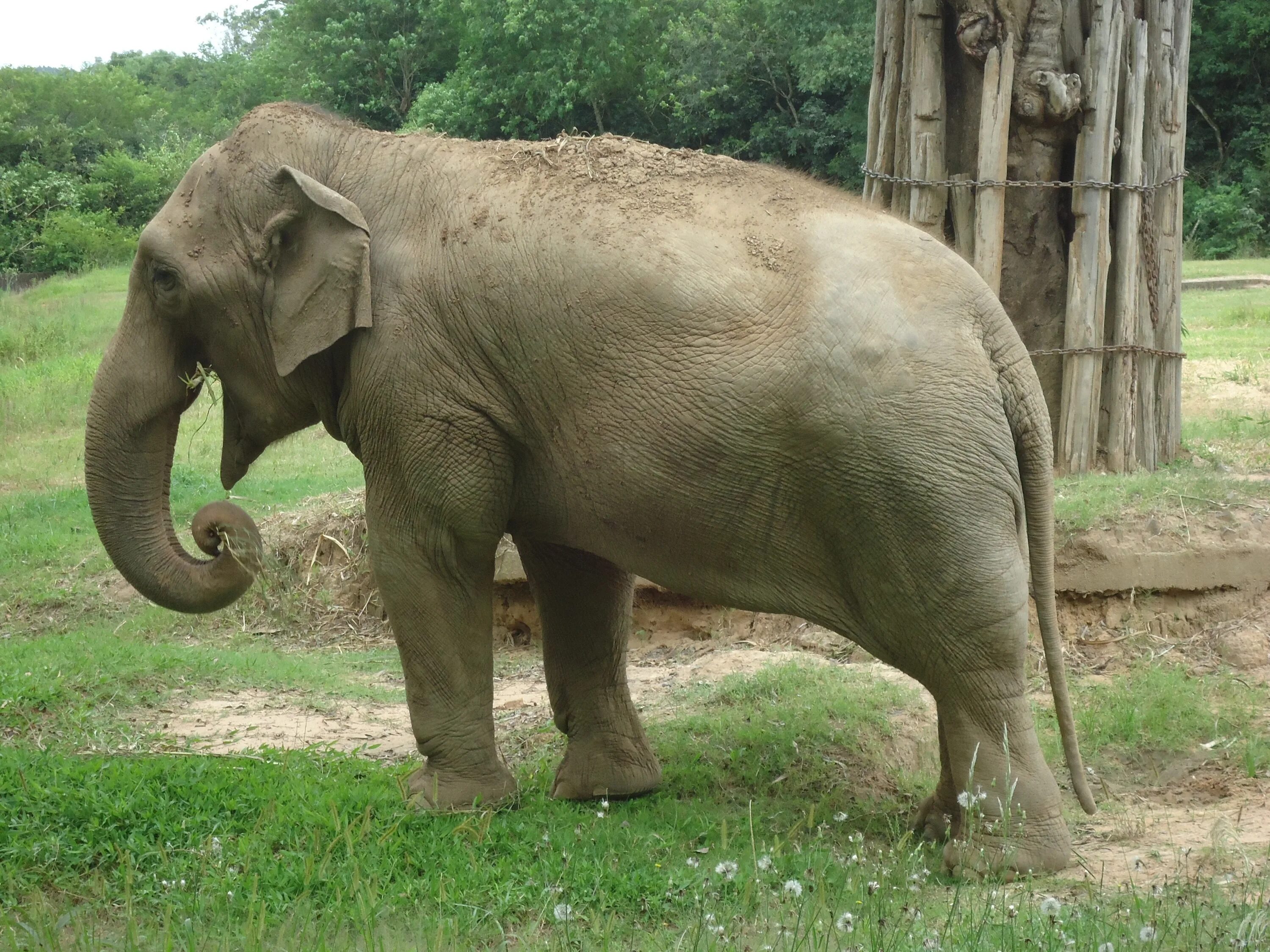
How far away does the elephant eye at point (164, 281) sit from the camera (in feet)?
16.1

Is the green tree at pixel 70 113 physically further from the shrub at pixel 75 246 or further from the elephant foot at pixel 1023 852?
the elephant foot at pixel 1023 852

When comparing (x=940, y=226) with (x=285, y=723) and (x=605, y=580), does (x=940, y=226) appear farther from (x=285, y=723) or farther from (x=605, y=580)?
(x=285, y=723)

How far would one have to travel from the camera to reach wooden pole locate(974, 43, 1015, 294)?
7828 millimetres

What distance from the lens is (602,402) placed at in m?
4.37

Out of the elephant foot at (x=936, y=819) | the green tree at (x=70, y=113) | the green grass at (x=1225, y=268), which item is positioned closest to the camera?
the elephant foot at (x=936, y=819)

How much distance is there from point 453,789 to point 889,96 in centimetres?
542

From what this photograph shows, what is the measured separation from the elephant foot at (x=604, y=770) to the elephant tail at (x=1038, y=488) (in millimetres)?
1678

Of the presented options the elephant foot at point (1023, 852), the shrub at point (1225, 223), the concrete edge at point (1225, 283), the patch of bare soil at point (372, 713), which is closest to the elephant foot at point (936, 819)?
the elephant foot at point (1023, 852)

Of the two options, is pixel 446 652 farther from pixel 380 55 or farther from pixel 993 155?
pixel 380 55

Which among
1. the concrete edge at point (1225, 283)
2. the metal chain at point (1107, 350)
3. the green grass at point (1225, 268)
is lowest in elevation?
the concrete edge at point (1225, 283)

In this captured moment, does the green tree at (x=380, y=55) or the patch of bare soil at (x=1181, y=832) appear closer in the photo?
the patch of bare soil at (x=1181, y=832)

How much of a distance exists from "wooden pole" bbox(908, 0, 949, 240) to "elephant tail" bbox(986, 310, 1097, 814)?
3.97 metres

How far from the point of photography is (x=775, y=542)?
4.33 meters

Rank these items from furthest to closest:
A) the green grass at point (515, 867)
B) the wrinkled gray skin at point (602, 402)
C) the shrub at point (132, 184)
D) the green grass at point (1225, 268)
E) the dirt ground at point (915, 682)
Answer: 1. the shrub at point (132, 184)
2. the green grass at point (1225, 268)
3. the dirt ground at point (915, 682)
4. the wrinkled gray skin at point (602, 402)
5. the green grass at point (515, 867)
